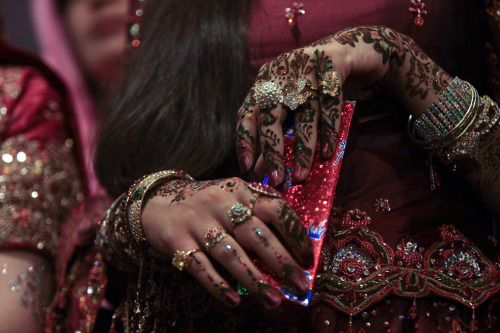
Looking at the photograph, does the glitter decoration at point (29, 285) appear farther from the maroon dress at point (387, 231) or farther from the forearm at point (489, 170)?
the forearm at point (489, 170)

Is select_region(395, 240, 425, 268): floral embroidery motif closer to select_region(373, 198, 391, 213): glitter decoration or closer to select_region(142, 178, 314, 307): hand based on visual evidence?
select_region(373, 198, 391, 213): glitter decoration

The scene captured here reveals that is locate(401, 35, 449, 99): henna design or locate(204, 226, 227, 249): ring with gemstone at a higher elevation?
locate(401, 35, 449, 99): henna design

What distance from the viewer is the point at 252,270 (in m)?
0.51

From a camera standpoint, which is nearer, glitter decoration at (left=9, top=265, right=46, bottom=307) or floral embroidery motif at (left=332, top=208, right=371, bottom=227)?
floral embroidery motif at (left=332, top=208, right=371, bottom=227)

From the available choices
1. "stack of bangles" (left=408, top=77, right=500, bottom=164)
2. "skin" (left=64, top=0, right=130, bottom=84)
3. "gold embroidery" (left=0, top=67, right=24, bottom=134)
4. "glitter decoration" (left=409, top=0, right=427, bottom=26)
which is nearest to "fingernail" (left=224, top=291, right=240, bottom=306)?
"stack of bangles" (left=408, top=77, right=500, bottom=164)

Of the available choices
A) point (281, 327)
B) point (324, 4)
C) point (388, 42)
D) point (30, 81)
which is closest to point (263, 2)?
point (324, 4)

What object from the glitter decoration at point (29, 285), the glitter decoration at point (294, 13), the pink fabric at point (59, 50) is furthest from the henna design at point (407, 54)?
the pink fabric at point (59, 50)

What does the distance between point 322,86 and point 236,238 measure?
0.62 feet

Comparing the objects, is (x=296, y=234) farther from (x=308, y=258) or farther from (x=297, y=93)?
(x=297, y=93)

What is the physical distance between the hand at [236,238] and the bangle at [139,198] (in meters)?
0.06

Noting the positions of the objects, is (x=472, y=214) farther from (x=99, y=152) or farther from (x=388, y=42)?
(x=99, y=152)

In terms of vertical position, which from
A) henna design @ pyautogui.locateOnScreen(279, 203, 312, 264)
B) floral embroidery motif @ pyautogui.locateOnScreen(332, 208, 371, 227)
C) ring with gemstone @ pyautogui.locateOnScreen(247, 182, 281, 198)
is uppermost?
ring with gemstone @ pyautogui.locateOnScreen(247, 182, 281, 198)

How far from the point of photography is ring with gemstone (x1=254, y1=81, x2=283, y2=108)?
1.96ft

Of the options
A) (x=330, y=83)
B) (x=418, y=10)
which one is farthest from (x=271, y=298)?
(x=418, y=10)
